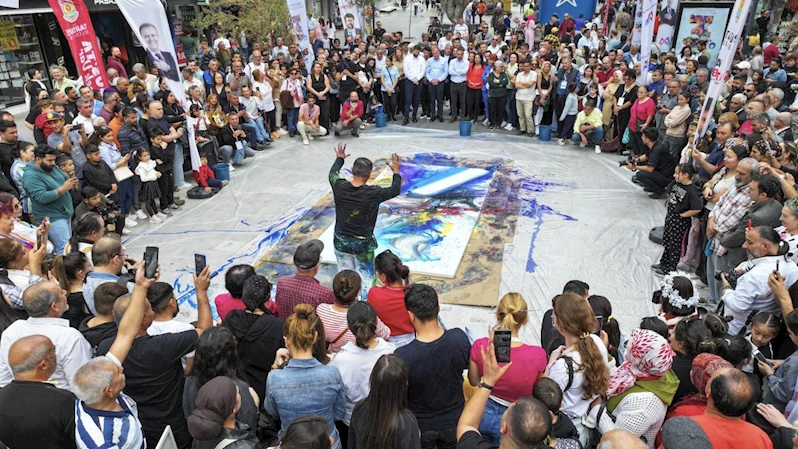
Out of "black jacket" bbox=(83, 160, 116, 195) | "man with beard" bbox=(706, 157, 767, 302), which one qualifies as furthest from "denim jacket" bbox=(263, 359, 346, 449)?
"black jacket" bbox=(83, 160, 116, 195)

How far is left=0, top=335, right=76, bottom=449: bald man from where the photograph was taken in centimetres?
253

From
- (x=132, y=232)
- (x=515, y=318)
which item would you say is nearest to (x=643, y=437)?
(x=515, y=318)

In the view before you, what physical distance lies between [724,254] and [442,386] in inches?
140

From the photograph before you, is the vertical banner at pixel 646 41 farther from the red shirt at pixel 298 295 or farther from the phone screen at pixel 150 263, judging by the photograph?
the phone screen at pixel 150 263

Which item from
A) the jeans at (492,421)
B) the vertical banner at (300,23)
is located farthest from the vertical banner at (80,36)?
the jeans at (492,421)

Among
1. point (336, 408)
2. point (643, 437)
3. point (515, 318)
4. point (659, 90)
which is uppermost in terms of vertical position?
point (659, 90)

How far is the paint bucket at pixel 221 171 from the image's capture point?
8539 mm

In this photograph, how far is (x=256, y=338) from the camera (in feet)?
10.8

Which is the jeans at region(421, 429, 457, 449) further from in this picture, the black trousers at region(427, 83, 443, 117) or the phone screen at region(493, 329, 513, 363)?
the black trousers at region(427, 83, 443, 117)

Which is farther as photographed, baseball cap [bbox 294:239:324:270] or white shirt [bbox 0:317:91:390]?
baseball cap [bbox 294:239:324:270]

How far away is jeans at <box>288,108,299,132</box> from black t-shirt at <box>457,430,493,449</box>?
9433 millimetres

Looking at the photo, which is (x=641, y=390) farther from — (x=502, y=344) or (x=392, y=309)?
(x=392, y=309)

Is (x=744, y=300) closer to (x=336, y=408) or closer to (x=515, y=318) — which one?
(x=515, y=318)

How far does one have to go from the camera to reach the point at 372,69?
1174 cm
